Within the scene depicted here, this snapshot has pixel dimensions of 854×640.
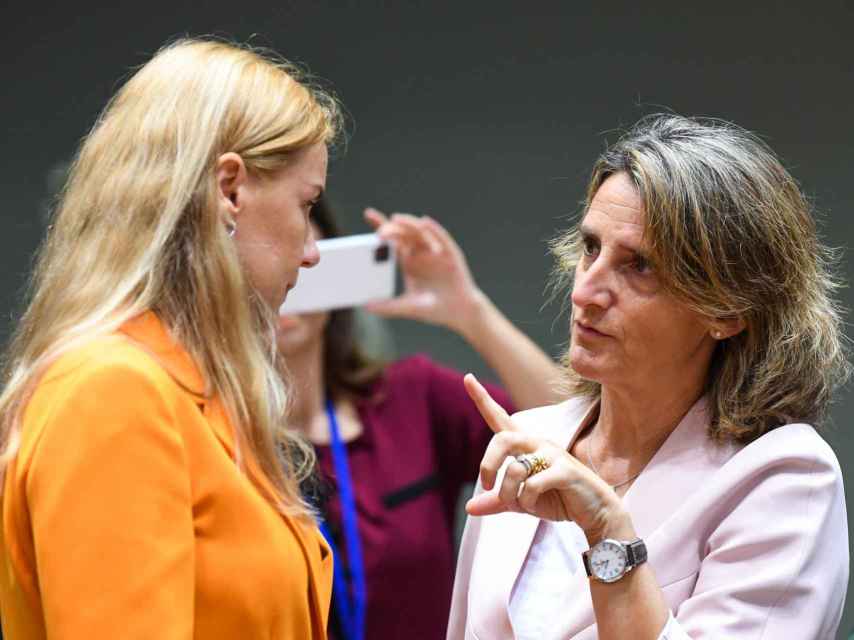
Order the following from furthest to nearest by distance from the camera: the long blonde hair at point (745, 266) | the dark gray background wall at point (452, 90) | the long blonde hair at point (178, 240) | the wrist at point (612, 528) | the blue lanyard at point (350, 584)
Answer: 1. the dark gray background wall at point (452, 90)
2. the blue lanyard at point (350, 584)
3. the long blonde hair at point (745, 266)
4. the wrist at point (612, 528)
5. the long blonde hair at point (178, 240)

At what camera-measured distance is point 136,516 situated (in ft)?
4.17

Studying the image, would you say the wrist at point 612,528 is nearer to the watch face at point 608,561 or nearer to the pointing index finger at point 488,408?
the watch face at point 608,561

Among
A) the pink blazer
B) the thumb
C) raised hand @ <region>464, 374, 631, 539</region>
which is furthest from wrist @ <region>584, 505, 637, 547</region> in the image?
the thumb

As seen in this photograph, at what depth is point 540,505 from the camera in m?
1.52

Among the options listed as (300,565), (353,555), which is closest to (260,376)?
(300,565)

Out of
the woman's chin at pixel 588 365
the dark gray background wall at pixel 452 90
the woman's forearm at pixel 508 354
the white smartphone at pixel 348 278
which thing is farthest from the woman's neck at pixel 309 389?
the woman's chin at pixel 588 365

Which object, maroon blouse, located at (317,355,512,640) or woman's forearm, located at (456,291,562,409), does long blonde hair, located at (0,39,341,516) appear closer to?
maroon blouse, located at (317,355,512,640)

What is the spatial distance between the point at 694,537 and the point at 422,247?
137 centimetres

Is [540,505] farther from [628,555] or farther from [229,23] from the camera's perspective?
[229,23]

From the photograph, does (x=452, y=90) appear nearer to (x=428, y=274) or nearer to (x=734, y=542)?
(x=428, y=274)

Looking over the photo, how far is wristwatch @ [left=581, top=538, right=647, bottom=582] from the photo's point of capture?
1494 millimetres

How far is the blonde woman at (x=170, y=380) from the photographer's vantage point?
127 cm

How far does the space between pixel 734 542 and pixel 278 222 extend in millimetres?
676

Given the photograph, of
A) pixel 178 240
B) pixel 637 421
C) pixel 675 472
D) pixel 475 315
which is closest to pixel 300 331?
pixel 475 315
